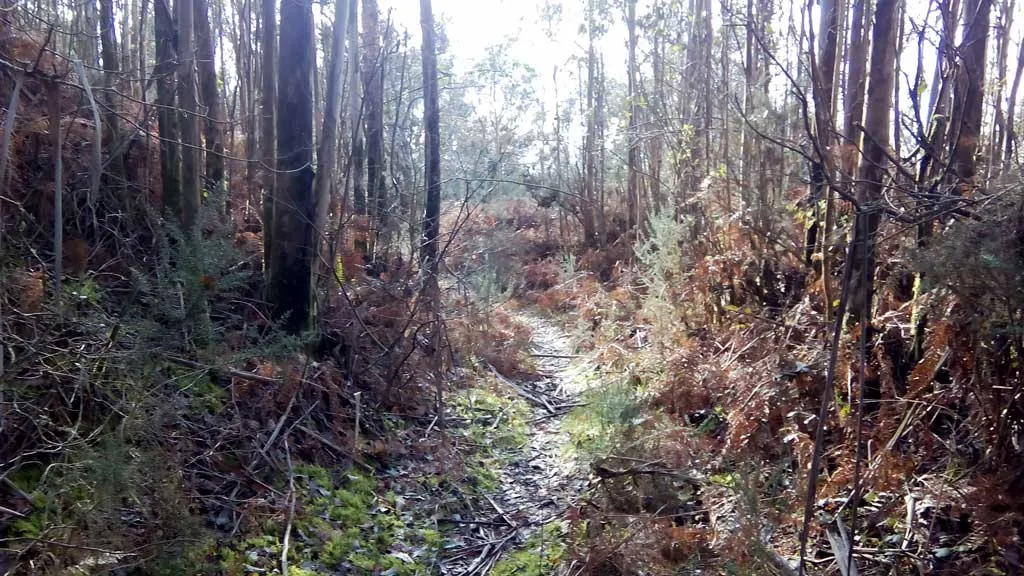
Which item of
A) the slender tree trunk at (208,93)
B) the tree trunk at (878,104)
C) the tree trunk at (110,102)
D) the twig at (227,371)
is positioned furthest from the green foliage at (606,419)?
the tree trunk at (110,102)

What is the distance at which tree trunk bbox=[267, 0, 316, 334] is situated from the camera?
6898 millimetres

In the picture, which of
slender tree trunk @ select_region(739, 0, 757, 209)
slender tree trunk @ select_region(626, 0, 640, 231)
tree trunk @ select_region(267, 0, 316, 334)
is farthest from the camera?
slender tree trunk @ select_region(626, 0, 640, 231)

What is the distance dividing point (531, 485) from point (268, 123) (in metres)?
5.37

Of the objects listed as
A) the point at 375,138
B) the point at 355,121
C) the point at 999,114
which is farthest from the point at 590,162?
the point at 999,114

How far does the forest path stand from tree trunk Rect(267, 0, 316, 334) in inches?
100

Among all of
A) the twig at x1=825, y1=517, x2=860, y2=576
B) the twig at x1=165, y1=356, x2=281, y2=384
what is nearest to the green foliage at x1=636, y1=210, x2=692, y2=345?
the twig at x1=825, y1=517, x2=860, y2=576

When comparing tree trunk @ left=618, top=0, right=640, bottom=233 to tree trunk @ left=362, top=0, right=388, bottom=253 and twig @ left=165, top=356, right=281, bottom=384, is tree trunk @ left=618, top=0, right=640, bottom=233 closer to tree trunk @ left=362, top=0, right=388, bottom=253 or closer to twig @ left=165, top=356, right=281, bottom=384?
→ tree trunk @ left=362, top=0, right=388, bottom=253

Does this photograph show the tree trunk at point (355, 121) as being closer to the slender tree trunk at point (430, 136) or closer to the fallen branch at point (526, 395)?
the slender tree trunk at point (430, 136)

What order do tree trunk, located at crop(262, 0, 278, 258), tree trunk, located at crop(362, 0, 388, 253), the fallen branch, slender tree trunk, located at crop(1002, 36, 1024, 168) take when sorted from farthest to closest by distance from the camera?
tree trunk, located at crop(362, 0, 388, 253) → the fallen branch → tree trunk, located at crop(262, 0, 278, 258) → slender tree trunk, located at crop(1002, 36, 1024, 168)

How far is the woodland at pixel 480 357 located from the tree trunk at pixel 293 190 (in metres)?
0.03

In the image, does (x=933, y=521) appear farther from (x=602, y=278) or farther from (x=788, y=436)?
(x=602, y=278)

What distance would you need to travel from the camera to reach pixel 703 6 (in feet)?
47.5

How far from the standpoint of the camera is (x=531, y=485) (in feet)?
21.4

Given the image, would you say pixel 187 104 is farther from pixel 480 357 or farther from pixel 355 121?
pixel 355 121
